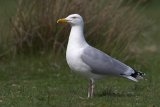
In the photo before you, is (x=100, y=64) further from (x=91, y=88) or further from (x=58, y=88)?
(x=58, y=88)

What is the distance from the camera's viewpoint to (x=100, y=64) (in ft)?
29.3

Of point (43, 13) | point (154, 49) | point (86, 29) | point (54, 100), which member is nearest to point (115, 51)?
point (86, 29)

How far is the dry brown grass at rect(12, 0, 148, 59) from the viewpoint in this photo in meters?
12.4

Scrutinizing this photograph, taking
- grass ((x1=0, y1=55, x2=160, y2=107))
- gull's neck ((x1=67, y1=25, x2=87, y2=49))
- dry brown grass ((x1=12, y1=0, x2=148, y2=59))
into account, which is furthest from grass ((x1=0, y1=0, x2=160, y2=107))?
gull's neck ((x1=67, y1=25, x2=87, y2=49))

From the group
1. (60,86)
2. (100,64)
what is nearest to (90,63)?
(100,64)

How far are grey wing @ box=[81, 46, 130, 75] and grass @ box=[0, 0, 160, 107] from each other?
1.24 feet

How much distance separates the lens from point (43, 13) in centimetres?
1247

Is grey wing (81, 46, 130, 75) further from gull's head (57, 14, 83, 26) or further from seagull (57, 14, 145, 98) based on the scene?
gull's head (57, 14, 83, 26)

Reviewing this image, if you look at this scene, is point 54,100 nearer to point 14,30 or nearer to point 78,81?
point 78,81

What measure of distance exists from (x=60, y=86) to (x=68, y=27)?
88.1 inches

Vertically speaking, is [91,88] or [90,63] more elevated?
[90,63]

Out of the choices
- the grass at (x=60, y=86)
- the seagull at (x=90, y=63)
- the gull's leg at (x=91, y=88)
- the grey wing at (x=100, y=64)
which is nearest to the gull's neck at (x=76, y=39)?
the seagull at (x=90, y=63)

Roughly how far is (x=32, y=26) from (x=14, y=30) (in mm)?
373

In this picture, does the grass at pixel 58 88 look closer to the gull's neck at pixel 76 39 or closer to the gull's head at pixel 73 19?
the gull's neck at pixel 76 39
